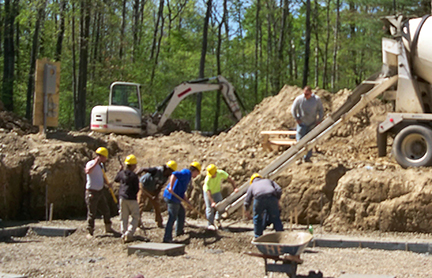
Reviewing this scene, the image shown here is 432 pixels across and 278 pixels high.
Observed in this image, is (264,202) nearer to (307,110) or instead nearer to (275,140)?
(307,110)

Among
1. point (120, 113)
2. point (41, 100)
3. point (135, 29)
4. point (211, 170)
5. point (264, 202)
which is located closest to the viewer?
point (264, 202)

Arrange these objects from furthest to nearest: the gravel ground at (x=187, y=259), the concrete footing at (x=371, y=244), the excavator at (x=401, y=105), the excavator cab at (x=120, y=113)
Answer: the excavator cab at (x=120, y=113) < the excavator at (x=401, y=105) < the concrete footing at (x=371, y=244) < the gravel ground at (x=187, y=259)

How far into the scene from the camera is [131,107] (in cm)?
2277

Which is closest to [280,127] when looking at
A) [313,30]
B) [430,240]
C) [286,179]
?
[286,179]

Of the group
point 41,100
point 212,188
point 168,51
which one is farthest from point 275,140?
point 168,51

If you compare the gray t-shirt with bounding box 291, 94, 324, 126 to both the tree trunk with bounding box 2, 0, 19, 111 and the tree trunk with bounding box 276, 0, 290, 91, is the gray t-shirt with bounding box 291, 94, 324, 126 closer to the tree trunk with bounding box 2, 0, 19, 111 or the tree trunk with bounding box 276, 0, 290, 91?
the tree trunk with bounding box 2, 0, 19, 111

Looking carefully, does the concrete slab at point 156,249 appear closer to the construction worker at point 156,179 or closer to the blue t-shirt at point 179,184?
the blue t-shirt at point 179,184

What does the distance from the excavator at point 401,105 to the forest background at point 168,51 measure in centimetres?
1064

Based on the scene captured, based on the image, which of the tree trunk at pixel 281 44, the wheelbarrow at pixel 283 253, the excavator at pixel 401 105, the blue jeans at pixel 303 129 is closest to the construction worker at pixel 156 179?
the excavator at pixel 401 105

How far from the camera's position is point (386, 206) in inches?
482

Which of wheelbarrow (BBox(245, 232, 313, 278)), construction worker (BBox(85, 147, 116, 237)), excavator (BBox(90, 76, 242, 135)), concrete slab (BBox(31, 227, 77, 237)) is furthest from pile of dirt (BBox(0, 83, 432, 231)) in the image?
wheelbarrow (BBox(245, 232, 313, 278))

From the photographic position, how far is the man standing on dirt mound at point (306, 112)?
45.0ft

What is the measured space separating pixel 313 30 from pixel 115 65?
14.0m

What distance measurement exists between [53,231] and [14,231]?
2.52 feet
